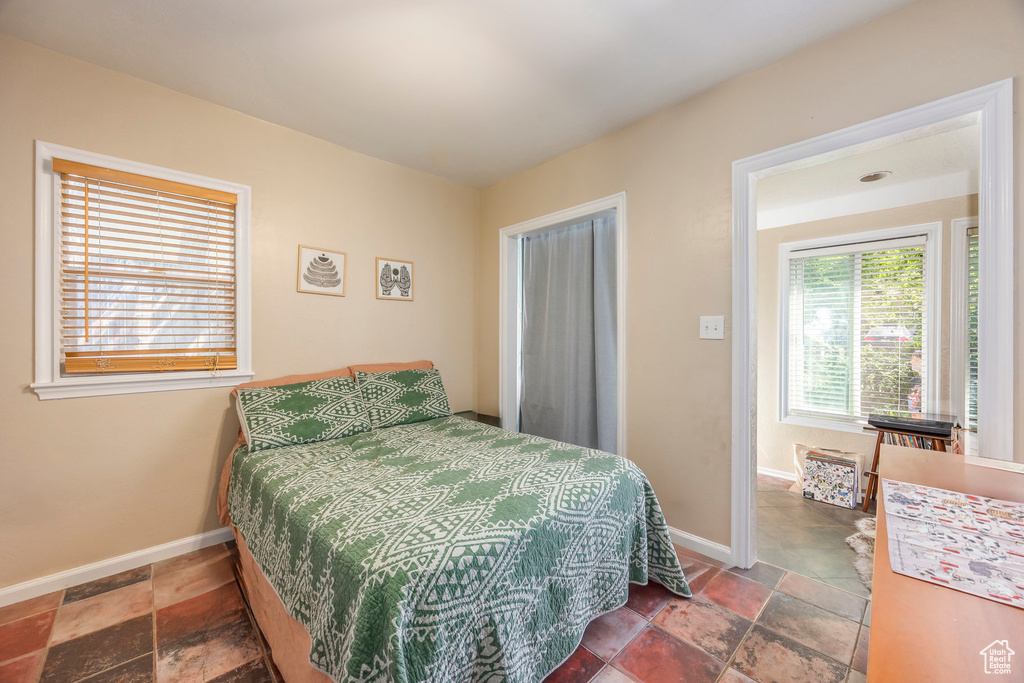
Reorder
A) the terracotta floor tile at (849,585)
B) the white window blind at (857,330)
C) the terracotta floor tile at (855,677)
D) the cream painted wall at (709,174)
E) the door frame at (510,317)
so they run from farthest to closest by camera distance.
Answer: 1. the door frame at (510,317)
2. the white window blind at (857,330)
3. the terracotta floor tile at (849,585)
4. the cream painted wall at (709,174)
5. the terracotta floor tile at (855,677)

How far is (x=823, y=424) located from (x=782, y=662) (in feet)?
8.09

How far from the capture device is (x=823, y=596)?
183 cm

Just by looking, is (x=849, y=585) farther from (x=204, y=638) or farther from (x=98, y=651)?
(x=98, y=651)

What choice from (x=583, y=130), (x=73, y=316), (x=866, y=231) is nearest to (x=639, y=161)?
(x=583, y=130)

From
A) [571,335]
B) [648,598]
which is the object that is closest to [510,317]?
[571,335]

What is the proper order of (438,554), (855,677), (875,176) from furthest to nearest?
(875,176) < (855,677) < (438,554)

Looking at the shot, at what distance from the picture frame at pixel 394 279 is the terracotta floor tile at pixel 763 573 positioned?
275 cm

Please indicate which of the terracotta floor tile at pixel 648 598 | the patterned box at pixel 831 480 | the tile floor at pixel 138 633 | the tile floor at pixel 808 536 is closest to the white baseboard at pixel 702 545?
the tile floor at pixel 808 536

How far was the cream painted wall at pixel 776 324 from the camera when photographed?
2855 millimetres

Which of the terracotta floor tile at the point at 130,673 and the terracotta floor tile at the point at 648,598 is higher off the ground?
the terracotta floor tile at the point at 648,598

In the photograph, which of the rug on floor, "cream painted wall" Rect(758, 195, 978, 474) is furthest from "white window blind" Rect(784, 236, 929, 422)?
the rug on floor

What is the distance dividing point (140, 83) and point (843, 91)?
344 cm

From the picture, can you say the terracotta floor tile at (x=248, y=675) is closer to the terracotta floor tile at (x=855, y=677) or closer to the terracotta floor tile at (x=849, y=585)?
the terracotta floor tile at (x=855, y=677)

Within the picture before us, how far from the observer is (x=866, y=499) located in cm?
278
